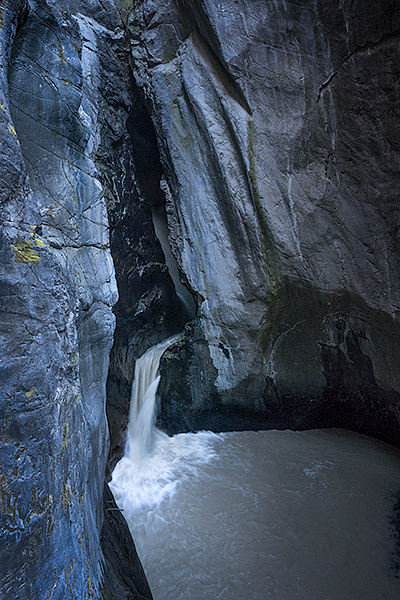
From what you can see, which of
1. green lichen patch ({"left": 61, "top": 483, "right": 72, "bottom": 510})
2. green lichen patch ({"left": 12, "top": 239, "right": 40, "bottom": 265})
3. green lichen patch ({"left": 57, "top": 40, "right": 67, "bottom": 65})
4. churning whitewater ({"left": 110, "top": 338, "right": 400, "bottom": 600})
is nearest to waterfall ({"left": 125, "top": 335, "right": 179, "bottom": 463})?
churning whitewater ({"left": 110, "top": 338, "right": 400, "bottom": 600})

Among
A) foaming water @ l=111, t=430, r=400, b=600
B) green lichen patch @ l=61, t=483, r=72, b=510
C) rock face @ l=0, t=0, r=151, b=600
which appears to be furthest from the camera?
foaming water @ l=111, t=430, r=400, b=600

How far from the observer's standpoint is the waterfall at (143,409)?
4.36 m

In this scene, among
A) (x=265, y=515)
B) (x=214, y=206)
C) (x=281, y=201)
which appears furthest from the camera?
(x=214, y=206)

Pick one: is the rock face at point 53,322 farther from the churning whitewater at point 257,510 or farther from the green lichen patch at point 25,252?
the churning whitewater at point 257,510

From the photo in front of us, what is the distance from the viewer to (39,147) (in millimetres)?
2789

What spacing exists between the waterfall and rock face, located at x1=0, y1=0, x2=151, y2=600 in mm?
1301

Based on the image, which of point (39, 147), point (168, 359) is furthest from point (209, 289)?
point (39, 147)

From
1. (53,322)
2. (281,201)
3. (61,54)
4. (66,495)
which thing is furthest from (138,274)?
(66,495)

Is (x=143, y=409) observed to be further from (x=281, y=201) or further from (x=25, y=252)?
(x=25, y=252)

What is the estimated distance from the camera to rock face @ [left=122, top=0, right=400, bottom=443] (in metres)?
3.61

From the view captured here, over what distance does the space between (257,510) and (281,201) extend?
313 centimetres

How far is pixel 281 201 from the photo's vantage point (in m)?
4.05

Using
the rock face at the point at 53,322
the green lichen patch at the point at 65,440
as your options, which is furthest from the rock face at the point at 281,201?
the green lichen patch at the point at 65,440

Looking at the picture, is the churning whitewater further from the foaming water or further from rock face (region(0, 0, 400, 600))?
rock face (region(0, 0, 400, 600))
